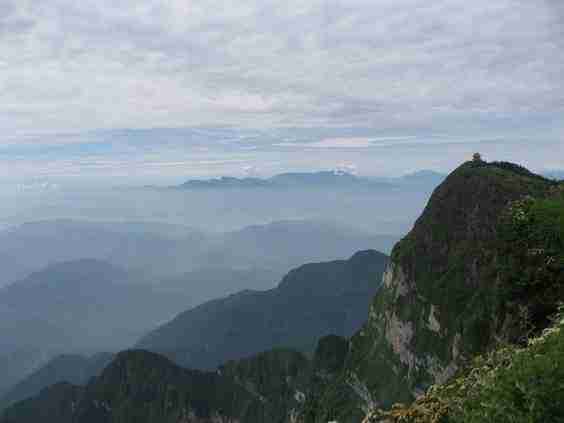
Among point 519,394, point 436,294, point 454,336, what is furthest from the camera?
point 436,294

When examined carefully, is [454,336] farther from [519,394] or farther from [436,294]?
[519,394]

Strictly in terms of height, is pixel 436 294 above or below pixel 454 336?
above

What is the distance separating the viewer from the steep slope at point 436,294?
90750 mm

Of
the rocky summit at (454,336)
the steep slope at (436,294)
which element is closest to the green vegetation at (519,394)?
the rocky summit at (454,336)

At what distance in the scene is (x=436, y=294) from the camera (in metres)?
102

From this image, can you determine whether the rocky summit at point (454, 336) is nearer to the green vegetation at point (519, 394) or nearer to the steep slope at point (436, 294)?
the green vegetation at point (519, 394)

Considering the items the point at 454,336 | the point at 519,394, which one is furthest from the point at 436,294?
the point at 519,394

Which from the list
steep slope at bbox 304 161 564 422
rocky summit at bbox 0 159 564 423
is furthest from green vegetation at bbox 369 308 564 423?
steep slope at bbox 304 161 564 422

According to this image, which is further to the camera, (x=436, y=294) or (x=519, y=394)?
(x=436, y=294)

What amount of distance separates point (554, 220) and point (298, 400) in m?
147

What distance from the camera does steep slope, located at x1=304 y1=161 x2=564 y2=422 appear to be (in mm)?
90750

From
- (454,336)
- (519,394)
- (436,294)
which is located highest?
(519,394)

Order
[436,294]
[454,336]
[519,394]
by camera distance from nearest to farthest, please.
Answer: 1. [519,394]
2. [454,336]
3. [436,294]

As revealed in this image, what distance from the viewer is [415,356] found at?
104750mm
